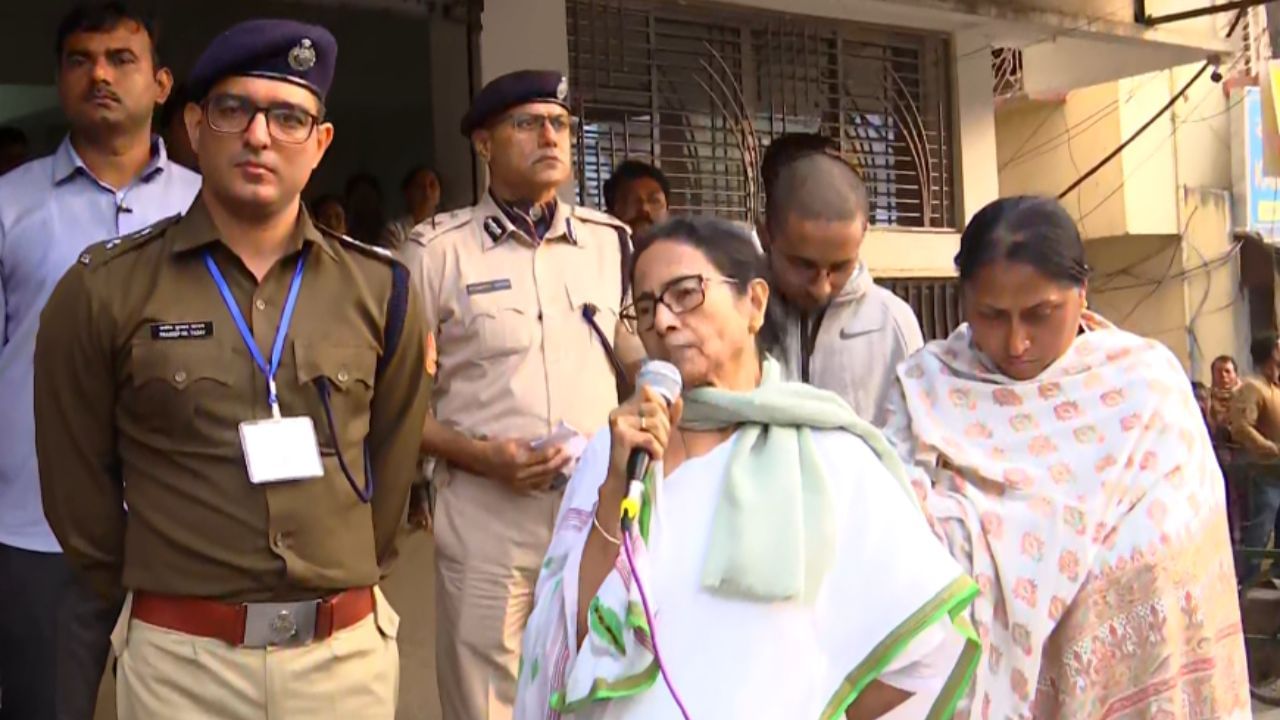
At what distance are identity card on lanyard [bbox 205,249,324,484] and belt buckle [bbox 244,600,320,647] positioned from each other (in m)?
0.23

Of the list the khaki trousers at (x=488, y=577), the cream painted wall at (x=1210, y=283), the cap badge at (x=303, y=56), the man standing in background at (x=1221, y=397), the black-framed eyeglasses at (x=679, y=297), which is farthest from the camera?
the cream painted wall at (x=1210, y=283)

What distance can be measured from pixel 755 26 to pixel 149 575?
16.8 ft

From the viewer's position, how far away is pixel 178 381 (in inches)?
91.3

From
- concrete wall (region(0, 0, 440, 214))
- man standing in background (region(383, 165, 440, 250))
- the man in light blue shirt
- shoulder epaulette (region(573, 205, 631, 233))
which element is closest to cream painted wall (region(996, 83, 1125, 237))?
concrete wall (region(0, 0, 440, 214))

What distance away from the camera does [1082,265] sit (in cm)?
263

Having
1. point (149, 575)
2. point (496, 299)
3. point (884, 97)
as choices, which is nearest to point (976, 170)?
point (884, 97)

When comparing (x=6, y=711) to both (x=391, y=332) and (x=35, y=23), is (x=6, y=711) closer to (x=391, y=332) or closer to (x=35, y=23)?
(x=391, y=332)

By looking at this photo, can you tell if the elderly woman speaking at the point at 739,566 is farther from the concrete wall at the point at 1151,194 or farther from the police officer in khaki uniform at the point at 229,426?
the concrete wall at the point at 1151,194

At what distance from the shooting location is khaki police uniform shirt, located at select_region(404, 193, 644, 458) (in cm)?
342

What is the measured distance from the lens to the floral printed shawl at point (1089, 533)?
2.56 m

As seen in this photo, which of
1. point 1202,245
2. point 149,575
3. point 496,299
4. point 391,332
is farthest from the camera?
point 1202,245

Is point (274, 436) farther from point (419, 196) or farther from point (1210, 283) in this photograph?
point (1210, 283)

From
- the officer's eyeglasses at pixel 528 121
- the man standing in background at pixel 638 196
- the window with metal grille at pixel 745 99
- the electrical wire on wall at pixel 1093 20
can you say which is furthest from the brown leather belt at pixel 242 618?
the electrical wire on wall at pixel 1093 20

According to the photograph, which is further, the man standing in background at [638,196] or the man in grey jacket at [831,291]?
the man standing in background at [638,196]
